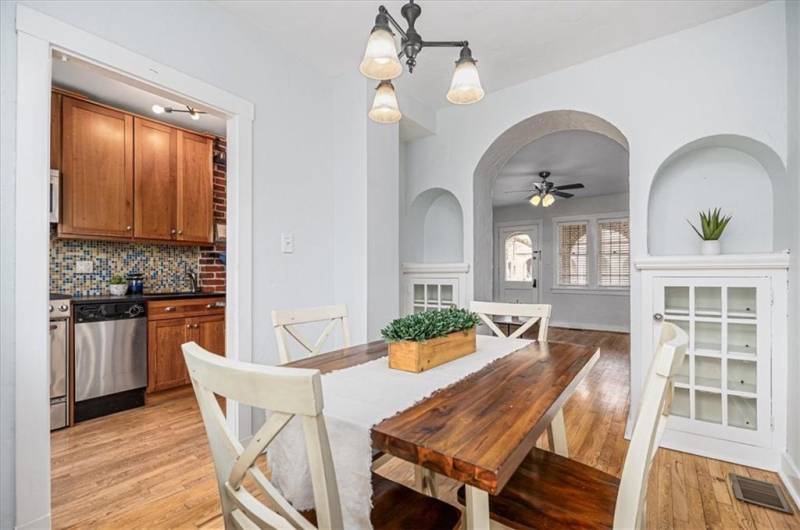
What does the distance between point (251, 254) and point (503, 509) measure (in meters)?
1.91

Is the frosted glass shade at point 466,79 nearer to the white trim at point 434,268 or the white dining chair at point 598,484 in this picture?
the white dining chair at point 598,484

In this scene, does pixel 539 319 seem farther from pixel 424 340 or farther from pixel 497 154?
pixel 497 154

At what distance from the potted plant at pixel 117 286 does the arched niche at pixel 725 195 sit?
4.24 meters

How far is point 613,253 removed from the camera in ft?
22.3

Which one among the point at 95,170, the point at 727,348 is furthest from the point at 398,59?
the point at 95,170

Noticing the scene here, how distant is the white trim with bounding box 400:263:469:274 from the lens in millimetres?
3289

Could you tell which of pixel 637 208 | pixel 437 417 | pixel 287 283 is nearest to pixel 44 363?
pixel 287 283

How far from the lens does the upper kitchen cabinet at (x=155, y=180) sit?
324 cm

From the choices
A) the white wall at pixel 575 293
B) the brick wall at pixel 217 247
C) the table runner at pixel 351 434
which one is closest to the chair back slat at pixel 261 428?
the table runner at pixel 351 434

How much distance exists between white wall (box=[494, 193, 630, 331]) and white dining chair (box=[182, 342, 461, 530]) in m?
6.80

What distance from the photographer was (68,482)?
6.40 ft

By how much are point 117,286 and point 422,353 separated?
326 cm

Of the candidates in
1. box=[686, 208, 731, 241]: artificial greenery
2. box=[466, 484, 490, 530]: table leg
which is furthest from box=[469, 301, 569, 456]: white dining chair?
box=[686, 208, 731, 241]: artificial greenery

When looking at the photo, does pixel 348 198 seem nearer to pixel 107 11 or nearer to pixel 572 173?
pixel 107 11
